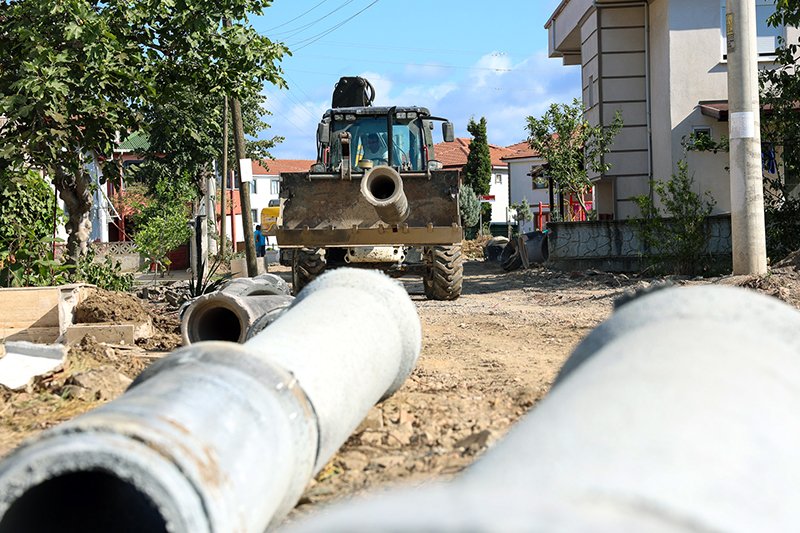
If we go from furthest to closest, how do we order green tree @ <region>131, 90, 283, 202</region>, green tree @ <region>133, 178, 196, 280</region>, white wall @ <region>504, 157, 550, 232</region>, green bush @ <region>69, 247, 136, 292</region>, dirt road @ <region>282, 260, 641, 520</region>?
white wall @ <region>504, 157, 550, 232</region>
green tree @ <region>131, 90, 283, 202</region>
green tree @ <region>133, 178, 196, 280</region>
green bush @ <region>69, 247, 136, 292</region>
dirt road @ <region>282, 260, 641, 520</region>

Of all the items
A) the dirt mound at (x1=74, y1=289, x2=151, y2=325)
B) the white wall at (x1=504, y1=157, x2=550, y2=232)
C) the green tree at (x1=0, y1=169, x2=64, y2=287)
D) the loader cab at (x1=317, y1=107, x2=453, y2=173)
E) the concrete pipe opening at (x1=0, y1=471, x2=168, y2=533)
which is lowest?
the concrete pipe opening at (x1=0, y1=471, x2=168, y2=533)

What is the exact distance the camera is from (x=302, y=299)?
3.53 metres

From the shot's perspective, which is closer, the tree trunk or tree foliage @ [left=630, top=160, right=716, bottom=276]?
the tree trunk

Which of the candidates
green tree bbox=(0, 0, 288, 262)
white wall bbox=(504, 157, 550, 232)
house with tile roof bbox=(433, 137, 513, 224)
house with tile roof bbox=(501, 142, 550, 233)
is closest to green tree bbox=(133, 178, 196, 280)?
green tree bbox=(0, 0, 288, 262)

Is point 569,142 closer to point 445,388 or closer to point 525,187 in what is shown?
point 445,388

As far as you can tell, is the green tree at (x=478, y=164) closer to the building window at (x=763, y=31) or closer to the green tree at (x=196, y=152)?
the green tree at (x=196, y=152)

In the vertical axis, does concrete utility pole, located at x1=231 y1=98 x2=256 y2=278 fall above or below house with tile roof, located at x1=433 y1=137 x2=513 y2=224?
below

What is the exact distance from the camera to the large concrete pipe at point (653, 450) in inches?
45.9

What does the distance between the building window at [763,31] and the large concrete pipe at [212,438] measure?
15382 millimetres

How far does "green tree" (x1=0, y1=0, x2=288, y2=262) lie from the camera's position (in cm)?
711

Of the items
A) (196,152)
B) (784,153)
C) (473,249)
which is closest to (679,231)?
(784,153)

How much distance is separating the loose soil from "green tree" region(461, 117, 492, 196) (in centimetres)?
4263

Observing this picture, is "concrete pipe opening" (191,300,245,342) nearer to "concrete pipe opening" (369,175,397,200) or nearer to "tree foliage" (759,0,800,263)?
"concrete pipe opening" (369,175,397,200)

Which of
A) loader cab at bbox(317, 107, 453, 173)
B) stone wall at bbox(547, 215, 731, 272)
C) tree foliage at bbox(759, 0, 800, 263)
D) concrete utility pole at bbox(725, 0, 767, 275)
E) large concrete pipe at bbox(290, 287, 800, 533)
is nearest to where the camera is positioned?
large concrete pipe at bbox(290, 287, 800, 533)
